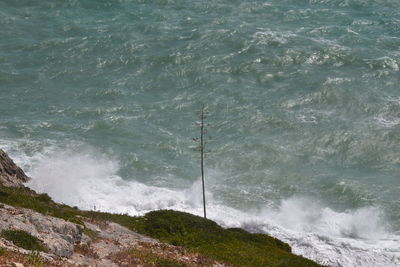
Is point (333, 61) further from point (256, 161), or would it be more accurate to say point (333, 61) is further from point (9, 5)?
point (9, 5)

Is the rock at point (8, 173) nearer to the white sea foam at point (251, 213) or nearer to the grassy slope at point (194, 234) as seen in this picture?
the grassy slope at point (194, 234)

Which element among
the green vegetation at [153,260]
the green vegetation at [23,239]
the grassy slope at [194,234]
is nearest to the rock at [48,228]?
the green vegetation at [23,239]

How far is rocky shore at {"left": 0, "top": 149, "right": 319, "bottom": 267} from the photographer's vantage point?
74.4 ft

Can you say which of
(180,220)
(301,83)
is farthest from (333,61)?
(180,220)

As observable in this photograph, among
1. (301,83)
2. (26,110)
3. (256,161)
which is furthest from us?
(301,83)

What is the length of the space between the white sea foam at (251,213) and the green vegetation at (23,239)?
108 ft

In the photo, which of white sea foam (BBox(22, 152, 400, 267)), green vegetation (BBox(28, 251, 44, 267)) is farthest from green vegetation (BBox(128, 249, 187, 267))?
white sea foam (BBox(22, 152, 400, 267))

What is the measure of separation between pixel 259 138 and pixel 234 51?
20419 mm

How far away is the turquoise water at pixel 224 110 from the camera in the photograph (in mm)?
59844

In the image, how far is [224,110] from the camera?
7425 cm

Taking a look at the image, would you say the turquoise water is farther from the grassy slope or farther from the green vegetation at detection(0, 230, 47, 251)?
the green vegetation at detection(0, 230, 47, 251)

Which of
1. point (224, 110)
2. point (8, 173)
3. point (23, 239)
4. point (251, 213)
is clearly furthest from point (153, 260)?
point (224, 110)

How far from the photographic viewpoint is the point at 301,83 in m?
78.9

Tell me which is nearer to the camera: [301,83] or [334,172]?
[334,172]
